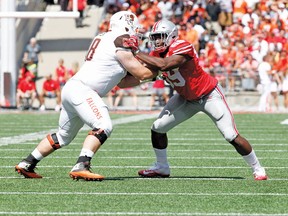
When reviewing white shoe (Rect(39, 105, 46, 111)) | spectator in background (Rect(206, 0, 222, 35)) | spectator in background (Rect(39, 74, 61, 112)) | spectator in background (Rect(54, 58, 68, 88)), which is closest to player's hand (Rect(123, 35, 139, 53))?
spectator in background (Rect(39, 74, 61, 112))

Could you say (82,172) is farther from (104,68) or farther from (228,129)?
(228,129)

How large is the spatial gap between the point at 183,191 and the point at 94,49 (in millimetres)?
1679

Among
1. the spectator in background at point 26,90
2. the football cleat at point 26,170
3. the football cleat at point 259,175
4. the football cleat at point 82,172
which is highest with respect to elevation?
the football cleat at point 82,172

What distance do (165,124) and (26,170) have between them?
4.46 feet

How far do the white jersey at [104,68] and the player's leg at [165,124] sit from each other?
66cm

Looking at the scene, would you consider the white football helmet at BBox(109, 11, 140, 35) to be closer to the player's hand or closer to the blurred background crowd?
the player's hand

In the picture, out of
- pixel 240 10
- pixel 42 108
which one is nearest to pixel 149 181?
pixel 42 108

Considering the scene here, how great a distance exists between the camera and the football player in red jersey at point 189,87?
8.64m

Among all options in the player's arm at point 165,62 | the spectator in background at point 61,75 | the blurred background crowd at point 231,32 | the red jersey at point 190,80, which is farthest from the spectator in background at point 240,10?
the player's arm at point 165,62

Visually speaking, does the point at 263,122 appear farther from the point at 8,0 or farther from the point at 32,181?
the point at 32,181

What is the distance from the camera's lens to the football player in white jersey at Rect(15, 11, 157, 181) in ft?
27.7

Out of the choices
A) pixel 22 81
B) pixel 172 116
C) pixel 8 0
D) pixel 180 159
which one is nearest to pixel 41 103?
pixel 22 81

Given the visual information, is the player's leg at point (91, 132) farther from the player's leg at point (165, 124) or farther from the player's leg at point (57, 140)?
the player's leg at point (165, 124)

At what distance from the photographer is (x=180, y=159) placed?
11023mm
